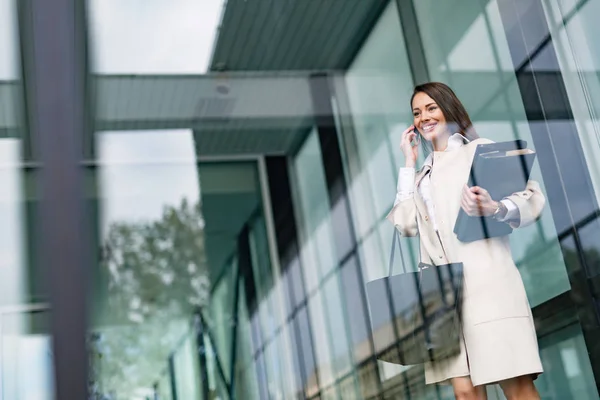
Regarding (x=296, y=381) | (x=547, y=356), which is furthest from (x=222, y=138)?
(x=547, y=356)

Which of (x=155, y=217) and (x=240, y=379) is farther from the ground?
(x=155, y=217)

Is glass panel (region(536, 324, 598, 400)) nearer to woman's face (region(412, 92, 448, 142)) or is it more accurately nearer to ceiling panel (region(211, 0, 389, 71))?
woman's face (region(412, 92, 448, 142))

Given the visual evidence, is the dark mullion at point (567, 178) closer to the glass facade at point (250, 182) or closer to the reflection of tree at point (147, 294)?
the glass facade at point (250, 182)

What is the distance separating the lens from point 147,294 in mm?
4316

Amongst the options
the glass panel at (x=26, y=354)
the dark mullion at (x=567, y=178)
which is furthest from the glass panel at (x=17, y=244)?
the dark mullion at (x=567, y=178)

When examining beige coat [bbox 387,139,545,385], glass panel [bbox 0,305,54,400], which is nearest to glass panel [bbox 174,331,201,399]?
glass panel [bbox 0,305,54,400]

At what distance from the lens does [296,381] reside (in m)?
5.61

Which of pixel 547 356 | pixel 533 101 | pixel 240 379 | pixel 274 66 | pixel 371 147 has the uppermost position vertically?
pixel 274 66

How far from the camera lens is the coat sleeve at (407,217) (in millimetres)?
2770

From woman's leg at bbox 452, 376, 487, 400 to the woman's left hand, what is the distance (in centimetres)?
51

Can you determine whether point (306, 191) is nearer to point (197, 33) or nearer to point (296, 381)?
point (296, 381)

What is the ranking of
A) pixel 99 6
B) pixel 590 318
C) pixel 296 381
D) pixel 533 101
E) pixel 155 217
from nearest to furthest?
1. pixel 99 6
2. pixel 590 318
3. pixel 533 101
4. pixel 155 217
5. pixel 296 381

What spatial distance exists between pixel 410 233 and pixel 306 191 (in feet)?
10.3

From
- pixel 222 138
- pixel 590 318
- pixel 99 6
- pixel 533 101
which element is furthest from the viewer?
pixel 222 138
